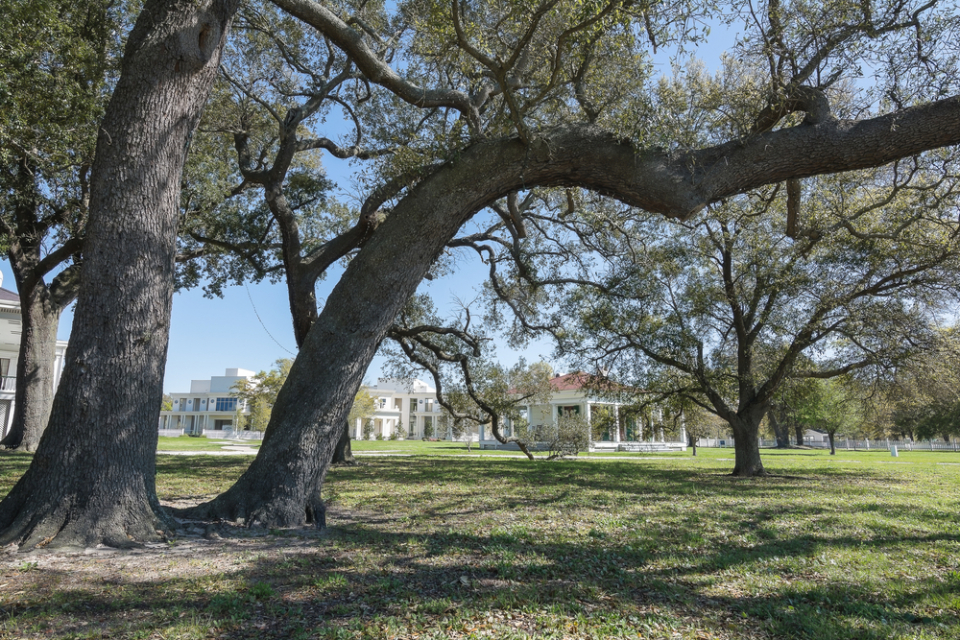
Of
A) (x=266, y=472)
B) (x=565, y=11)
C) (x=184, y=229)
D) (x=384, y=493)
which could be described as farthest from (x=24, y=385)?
(x=565, y=11)

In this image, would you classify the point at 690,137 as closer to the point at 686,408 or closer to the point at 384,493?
the point at 384,493

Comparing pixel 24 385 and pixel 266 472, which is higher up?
pixel 24 385

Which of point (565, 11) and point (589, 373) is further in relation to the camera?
point (589, 373)

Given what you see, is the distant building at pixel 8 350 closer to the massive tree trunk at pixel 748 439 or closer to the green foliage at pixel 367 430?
the massive tree trunk at pixel 748 439

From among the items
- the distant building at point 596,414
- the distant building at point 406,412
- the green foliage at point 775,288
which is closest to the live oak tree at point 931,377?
the green foliage at point 775,288

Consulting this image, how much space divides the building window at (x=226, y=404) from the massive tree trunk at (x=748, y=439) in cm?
6359

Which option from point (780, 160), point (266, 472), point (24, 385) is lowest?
point (266, 472)

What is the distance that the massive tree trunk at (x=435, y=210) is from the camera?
5195 mm

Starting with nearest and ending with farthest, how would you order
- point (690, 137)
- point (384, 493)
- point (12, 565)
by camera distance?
point (12, 565)
point (690, 137)
point (384, 493)

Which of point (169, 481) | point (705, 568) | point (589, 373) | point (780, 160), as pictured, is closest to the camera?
point (705, 568)

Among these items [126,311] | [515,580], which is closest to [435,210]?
[126,311]

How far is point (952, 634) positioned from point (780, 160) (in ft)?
12.9

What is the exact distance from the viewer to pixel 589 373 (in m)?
15.4

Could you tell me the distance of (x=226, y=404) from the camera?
221ft
